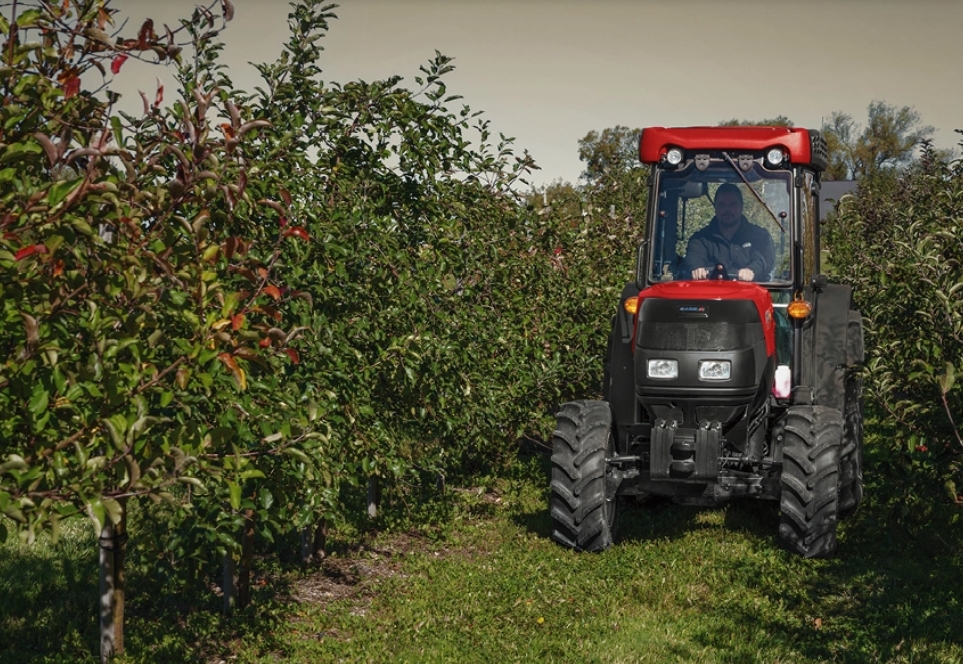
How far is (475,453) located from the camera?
9.59 meters

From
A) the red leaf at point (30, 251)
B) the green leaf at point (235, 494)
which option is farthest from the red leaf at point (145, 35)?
the green leaf at point (235, 494)

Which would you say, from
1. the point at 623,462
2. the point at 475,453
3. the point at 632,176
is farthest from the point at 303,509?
the point at 632,176

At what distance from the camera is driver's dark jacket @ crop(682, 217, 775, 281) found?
25.0ft

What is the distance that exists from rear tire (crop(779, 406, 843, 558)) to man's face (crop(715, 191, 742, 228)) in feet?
4.98

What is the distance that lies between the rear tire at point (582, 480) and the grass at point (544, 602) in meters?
0.15

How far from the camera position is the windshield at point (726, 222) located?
300 inches

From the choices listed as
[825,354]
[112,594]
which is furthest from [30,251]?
[825,354]

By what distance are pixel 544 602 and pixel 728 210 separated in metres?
3.02

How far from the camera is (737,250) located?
7.69 meters

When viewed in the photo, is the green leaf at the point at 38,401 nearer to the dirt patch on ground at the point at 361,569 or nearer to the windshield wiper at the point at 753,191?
the dirt patch on ground at the point at 361,569

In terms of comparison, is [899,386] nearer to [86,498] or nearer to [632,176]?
[86,498]

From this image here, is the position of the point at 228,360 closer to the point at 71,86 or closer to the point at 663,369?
the point at 71,86

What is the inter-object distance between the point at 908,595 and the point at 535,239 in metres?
4.59

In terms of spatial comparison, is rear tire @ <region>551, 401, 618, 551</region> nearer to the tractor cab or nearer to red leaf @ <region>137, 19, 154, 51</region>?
the tractor cab
